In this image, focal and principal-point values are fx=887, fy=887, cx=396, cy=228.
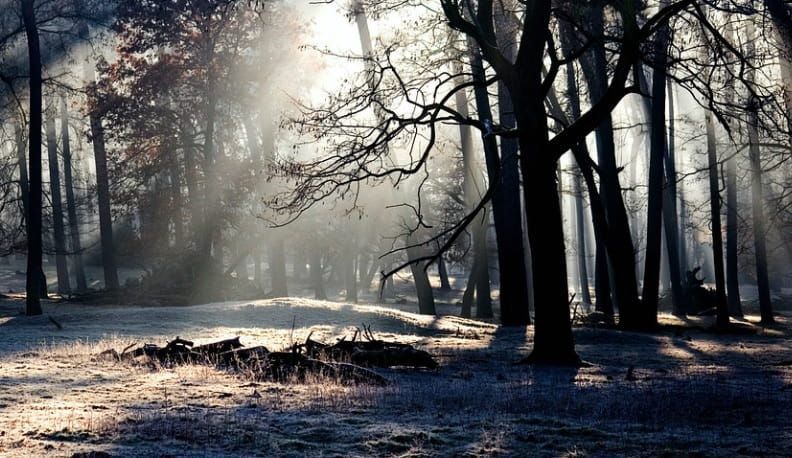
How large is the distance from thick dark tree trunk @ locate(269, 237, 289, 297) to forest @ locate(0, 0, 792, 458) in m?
0.15

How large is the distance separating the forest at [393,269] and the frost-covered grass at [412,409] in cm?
4

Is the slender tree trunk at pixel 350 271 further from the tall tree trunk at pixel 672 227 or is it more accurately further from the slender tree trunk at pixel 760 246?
the slender tree trunk at pixel 760 246

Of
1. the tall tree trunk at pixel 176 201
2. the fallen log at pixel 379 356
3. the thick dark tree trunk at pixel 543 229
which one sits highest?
the tall tree trunk at pixel 176 201

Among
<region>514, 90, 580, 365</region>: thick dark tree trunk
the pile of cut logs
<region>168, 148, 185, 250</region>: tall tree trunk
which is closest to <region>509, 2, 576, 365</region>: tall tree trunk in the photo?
<region>514, 90, 580, 365</region>: thick dark tree trunk

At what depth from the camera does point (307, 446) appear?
21.7 feet

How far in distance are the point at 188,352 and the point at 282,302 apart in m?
11.5

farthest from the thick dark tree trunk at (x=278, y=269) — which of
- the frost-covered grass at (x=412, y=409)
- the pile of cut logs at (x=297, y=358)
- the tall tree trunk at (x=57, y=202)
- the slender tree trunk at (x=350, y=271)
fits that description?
the pile of cut logs at (x=297, y=358)

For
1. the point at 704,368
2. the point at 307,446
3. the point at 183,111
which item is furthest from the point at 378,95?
the point at 183,111

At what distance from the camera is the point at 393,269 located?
19922 mm

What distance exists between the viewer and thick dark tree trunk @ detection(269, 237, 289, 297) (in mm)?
35844

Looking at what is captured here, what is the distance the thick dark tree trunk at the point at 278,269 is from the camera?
3584 centimetres

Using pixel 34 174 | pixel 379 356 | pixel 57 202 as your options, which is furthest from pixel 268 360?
pixel 57 202

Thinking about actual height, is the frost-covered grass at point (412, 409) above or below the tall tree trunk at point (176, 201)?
below

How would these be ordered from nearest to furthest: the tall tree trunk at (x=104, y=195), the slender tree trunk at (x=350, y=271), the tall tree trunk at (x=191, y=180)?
the tall tree trunk at (x=191, y=180) → the tall tree trunk at (x=104, y=195) → the slender tree trunk at (x=350, y=271)
